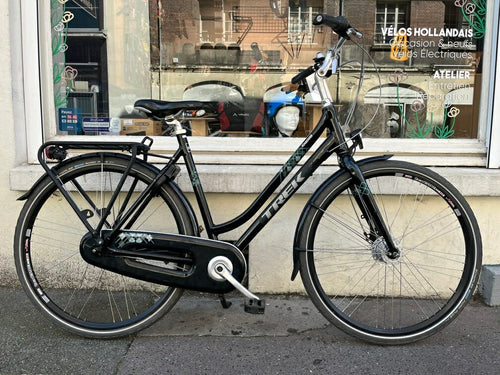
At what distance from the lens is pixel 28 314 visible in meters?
2.97

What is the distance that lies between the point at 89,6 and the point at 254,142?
1.73 meters

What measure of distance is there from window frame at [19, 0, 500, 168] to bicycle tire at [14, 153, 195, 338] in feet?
1.72

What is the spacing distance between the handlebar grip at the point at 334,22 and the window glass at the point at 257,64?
87cm

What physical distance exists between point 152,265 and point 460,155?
2.35 metres

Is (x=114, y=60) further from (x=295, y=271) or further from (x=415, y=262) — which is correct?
(x=415, y=262)

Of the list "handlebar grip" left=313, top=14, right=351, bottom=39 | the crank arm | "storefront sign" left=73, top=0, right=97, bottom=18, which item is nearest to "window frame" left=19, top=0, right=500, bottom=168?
"storefront sign" left=73, top=0, right=97, bottom=18

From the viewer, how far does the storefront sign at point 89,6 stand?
11.7 ft

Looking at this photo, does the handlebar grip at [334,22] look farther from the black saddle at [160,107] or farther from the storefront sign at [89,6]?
the storefront sign at [89,6]

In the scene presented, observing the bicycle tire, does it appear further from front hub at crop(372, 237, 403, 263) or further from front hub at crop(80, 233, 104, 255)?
front hub at crop(372, 237, 403, 263)

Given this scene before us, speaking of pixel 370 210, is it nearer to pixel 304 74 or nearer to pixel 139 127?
pixel 304 74

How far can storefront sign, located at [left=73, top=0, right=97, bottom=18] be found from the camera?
3551 mm

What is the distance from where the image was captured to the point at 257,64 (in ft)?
13.4

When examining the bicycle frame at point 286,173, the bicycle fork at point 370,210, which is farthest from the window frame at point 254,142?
the bicycle fork at point 370,210

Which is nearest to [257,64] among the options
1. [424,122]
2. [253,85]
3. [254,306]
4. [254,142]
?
[253,85]
